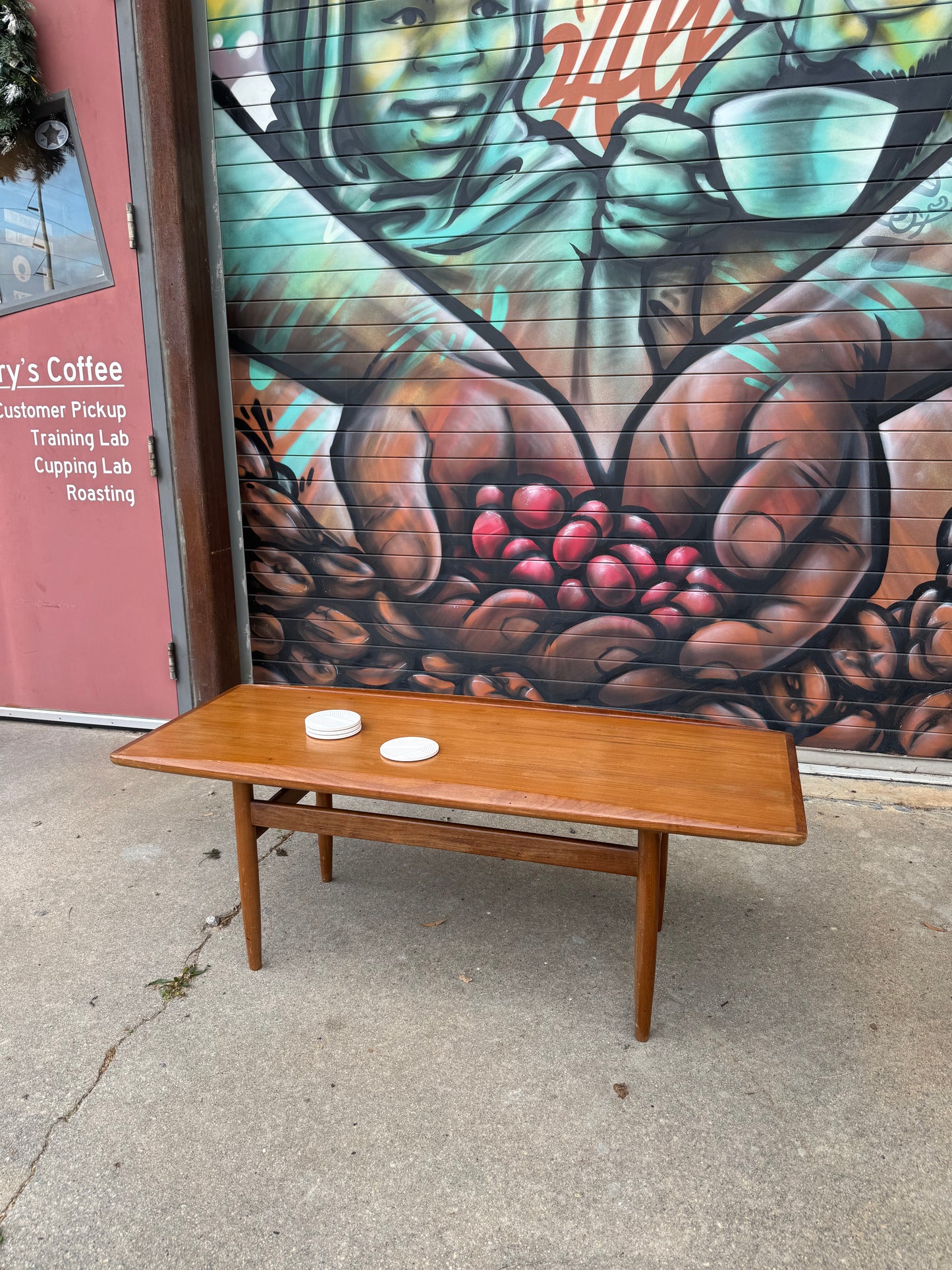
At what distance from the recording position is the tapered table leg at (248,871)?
2.16m

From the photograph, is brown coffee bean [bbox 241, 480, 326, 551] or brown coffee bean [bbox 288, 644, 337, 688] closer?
brown coffee bean [bbox 241, 480, 326, 551]

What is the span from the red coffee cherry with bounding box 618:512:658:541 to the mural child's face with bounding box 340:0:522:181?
5.31ft

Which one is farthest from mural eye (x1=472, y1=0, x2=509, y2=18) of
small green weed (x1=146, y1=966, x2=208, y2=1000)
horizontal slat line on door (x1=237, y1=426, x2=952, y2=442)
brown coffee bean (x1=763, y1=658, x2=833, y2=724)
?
small green weed (x1=146, y1=966, x2=208, y2=1000)

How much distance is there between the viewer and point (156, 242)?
352cm

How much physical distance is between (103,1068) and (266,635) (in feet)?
7.78

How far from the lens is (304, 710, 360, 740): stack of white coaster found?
2.24m

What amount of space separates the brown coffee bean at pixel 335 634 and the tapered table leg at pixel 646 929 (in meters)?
2.28

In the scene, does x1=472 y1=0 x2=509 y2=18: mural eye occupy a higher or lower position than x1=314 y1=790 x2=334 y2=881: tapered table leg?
higher

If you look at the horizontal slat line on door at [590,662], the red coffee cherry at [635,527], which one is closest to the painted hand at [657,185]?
the red coffee cherry at [635,527]

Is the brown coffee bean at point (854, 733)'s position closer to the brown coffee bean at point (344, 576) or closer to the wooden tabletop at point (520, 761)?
the wooden tabletop at point (520, 761)

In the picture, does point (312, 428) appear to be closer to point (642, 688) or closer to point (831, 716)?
point (642, 688)

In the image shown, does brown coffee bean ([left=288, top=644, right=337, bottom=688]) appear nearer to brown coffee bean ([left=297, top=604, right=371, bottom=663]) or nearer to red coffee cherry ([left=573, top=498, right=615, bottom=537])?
brown coffee bean ([left=297, top=604, right=371, bottom=663])

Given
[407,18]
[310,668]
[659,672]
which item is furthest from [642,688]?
[407,18]

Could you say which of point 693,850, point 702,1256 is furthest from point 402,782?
point 693,850
